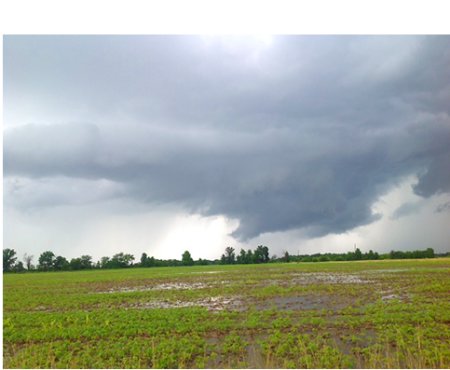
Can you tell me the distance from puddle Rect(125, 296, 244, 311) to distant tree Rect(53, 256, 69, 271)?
82061 mm

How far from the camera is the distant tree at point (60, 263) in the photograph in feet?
300

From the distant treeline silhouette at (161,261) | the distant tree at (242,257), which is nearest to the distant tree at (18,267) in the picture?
the distant treeline silhouette at (161,261)

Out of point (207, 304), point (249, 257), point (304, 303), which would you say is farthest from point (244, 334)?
point (249, 257)

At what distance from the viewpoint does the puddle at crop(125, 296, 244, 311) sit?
16.6 m

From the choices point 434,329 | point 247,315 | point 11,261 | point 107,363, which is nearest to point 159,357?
point 107,363

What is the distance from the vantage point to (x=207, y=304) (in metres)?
17.9

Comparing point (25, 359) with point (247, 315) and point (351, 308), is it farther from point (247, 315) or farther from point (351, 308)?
point (351, 308)

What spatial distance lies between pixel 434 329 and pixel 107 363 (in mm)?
9472

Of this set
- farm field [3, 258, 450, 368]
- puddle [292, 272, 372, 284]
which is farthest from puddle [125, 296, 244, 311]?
puddle [292, 272, 372, 284]

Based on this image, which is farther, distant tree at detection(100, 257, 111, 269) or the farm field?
distant tree at detection(100, 257, 111, 269)

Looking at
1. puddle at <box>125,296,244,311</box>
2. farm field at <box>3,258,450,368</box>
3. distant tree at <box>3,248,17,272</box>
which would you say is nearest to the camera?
farm field at <box>3,258,450,368</box>

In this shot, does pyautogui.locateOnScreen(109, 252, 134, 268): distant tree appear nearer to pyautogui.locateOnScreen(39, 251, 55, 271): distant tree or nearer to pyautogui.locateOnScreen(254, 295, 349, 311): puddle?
pyautogui.locateOnScreen(39, 251, 55, 271): distant tree

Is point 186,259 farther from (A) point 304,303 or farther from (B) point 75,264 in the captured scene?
(A) point 304,303

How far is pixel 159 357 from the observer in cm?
903
